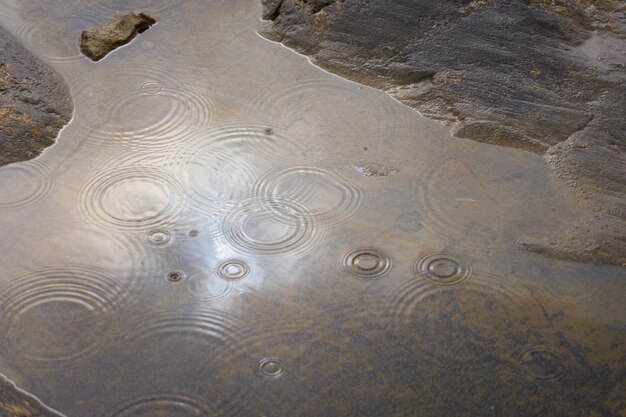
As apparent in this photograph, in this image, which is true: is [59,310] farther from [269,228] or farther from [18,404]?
[269,228]

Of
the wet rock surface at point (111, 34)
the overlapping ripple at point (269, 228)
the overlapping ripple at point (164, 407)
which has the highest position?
the wet rock surface at point (111, 34)

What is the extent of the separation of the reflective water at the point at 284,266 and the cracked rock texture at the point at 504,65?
0.12 metres

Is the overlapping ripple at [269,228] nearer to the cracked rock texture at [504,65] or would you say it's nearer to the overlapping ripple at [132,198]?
the overlapping ripple at [132,198]

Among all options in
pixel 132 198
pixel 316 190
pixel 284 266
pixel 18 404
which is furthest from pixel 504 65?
pixel 18 404

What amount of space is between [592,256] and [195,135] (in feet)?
4.83

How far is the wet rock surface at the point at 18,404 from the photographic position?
6.57 feet

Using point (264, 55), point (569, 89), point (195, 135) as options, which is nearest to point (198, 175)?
point (195, 135)

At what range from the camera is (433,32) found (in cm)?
327

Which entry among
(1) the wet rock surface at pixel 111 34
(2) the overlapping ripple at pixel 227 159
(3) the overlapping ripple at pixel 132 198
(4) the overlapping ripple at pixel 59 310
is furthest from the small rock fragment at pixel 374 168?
(1) the wet rock surface at pixel 111 34

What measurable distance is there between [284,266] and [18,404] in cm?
86

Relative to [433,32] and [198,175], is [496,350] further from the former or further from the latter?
[433,32]

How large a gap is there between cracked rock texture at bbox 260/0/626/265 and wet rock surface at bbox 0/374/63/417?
1.72 meters

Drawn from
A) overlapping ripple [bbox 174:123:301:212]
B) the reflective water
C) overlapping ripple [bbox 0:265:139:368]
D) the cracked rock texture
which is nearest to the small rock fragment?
the reflective water

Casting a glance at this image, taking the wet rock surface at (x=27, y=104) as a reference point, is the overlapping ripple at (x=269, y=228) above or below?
below
